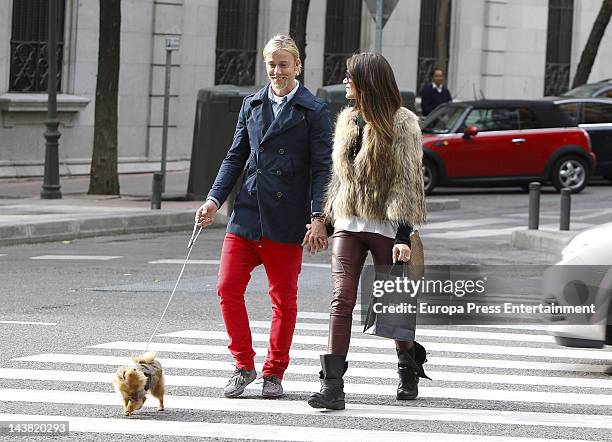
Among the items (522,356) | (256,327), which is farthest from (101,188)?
(522,356)

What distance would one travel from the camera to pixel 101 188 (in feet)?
72.8

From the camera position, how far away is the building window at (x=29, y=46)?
2506cm

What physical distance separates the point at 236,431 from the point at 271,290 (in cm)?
112

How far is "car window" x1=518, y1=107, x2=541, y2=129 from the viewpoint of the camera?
25781mm

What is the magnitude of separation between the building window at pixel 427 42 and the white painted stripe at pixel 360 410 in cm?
2636

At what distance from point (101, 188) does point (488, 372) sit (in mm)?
13580

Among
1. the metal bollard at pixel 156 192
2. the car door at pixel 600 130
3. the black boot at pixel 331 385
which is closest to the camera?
the black boot at pixel 331 385

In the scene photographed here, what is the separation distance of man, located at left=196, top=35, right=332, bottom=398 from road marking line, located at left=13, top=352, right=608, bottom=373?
3.75 ft

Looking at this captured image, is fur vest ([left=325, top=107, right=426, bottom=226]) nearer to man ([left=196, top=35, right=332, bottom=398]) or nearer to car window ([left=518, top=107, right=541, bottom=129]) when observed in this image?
man ([left=196, top=35, right=332, bottom=398])

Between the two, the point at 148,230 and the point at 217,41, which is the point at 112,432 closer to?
the point at 148,230

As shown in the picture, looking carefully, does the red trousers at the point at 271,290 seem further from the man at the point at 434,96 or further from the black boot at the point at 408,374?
the man at the point at 434,96

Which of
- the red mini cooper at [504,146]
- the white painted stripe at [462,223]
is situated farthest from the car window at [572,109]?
the white painted stripe at [462,223]

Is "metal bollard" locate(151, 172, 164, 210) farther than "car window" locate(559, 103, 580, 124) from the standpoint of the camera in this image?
No

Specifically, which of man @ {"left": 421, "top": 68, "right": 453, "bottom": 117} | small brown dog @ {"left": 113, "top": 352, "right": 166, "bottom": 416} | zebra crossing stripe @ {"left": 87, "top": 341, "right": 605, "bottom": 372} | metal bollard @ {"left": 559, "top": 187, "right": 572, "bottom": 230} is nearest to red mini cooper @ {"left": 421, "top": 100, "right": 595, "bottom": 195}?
man @ {"left": 421, "top": 68, "right": 453, "bottom": 117}
